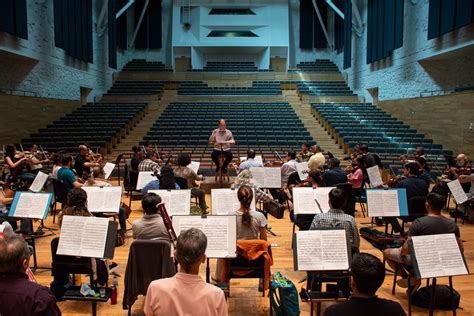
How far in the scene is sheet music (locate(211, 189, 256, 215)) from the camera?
4977mm

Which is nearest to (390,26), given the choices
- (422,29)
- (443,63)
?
(422,29)

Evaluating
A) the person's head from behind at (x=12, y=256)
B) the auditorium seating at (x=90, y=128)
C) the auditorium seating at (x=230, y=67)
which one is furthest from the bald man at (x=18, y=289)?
the auditorium seating at (x=230, y=67)

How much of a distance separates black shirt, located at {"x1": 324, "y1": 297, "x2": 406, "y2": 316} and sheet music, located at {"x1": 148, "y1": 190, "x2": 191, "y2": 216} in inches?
124

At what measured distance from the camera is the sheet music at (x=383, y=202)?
16.5ft

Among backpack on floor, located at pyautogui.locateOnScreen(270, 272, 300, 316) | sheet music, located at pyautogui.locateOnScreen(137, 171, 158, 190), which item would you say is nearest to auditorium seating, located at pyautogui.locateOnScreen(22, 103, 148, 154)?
sheet music, located at pyautogui.locateOnScreen(137, 171, 158, 190)

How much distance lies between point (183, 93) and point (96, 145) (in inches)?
363

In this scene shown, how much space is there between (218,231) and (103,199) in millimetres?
2469

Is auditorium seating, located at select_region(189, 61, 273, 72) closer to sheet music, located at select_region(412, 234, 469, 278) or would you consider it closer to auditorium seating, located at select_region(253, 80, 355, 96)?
auditorium seating, located at select_region(253, 80, 355, 96)

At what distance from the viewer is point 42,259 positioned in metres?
5.40

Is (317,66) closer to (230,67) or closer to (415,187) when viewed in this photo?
(230,67)

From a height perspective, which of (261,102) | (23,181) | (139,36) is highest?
(139,36)

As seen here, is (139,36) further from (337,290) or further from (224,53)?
(337,290)

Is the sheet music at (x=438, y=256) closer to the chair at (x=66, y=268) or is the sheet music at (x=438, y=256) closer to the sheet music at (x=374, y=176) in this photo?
the chair at (x=66, y=268)

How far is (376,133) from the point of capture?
1534cm
